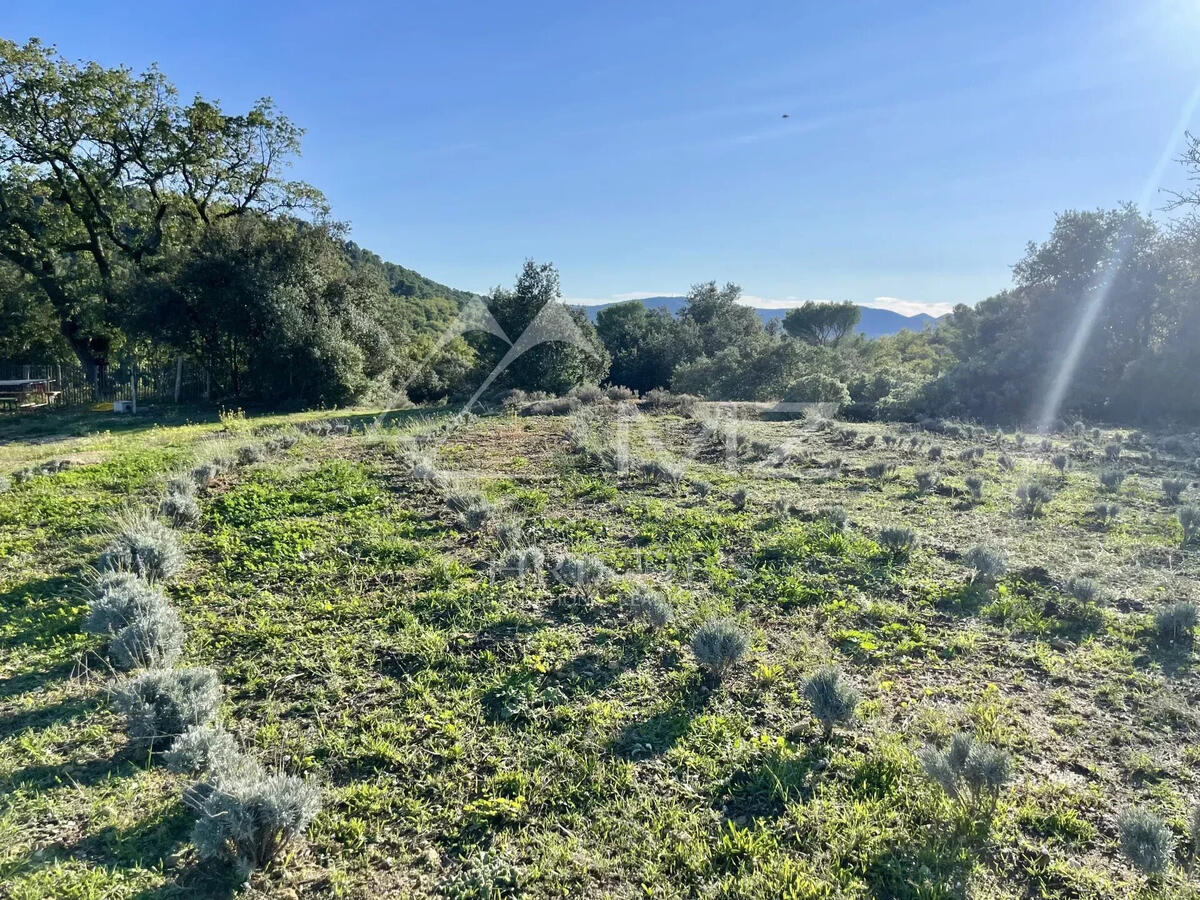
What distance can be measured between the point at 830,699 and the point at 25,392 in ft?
77.3

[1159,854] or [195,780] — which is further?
[195,780]

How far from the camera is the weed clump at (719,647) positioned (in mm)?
3375

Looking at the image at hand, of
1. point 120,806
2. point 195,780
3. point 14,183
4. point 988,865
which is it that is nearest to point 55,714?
point 120,806

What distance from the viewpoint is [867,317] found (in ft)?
293

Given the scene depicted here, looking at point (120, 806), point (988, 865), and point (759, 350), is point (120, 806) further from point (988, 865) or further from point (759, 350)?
point (759, 350)

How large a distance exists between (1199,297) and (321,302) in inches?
1023

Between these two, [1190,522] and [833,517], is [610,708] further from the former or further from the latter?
[1190,522]

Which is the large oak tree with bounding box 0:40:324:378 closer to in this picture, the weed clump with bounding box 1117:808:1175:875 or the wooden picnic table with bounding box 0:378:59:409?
the wooden picnic table with bounding box 0:378:59:409

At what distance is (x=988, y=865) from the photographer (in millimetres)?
2148

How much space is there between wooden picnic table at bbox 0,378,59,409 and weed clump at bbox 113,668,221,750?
20530 millimetres

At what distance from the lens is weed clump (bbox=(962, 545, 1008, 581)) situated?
4.69 m

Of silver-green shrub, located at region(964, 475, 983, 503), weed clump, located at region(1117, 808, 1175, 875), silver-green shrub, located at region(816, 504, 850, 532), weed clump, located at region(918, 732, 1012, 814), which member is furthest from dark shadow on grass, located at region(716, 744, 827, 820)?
silver-green shrub, located at region(964, 475, 983, 503)

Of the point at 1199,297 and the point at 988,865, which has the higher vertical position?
the point at 1199,297

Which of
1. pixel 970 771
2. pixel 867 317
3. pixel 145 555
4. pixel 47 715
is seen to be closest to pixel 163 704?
pixel 47 715
